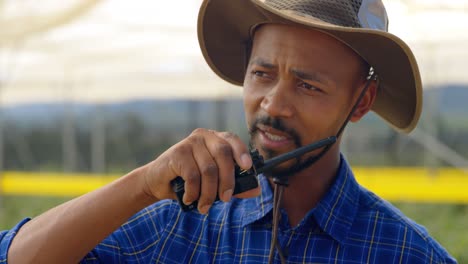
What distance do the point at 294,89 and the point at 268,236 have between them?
38 centimetres

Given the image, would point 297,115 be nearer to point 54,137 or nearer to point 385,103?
point 385,103

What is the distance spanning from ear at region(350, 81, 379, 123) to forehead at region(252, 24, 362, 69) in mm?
159

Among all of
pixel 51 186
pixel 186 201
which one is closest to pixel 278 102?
pixel 186 201

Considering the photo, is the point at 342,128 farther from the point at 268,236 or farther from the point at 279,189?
the point at 268,236

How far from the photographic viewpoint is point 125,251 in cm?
174

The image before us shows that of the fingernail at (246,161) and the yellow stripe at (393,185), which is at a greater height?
the fingernail at (246,161)

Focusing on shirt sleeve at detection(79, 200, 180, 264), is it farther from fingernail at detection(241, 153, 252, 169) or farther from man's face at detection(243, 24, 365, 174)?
fingernail at detection(241, 153, 252, 169)

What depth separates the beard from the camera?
1.64m

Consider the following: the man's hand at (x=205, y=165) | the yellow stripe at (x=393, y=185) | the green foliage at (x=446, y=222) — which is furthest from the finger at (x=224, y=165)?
the yellow stripe at (x=393, y=185)

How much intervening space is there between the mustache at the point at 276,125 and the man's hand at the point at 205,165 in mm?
271

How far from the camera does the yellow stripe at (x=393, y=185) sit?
8477 millimetres

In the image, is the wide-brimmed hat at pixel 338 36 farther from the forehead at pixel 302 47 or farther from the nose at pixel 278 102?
the nose at pixel 278 102

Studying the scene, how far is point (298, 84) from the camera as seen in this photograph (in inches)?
66.2

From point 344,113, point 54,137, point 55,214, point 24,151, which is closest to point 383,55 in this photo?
point 344,113
